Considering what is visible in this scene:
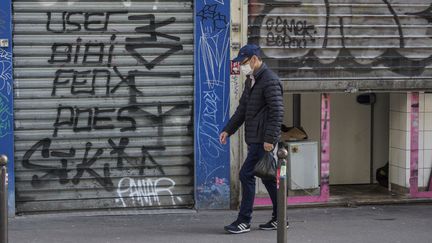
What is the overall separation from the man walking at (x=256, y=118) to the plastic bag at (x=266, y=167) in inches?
3.6

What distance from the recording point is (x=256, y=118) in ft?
24.7

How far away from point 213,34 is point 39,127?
7.80ft

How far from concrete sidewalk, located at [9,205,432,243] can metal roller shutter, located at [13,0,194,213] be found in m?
0.35

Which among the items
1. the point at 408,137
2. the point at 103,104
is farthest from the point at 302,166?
the point at 103,104

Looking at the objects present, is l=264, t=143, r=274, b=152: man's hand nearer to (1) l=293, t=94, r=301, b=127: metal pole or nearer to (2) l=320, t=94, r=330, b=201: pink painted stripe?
(2) l=320, t=94, r=330, b=201: pink painted stripe

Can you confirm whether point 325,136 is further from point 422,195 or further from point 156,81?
point 156,81

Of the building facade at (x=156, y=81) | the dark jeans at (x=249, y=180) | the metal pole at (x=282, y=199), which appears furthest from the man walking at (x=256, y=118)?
the building facade at (x=156, y=81)

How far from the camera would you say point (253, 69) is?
7.60 metres

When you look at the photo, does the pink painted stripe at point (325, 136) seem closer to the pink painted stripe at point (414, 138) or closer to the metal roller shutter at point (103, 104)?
the pink painted stripe at point (414, 138)

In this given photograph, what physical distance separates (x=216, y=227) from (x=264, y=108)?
1.49 metres

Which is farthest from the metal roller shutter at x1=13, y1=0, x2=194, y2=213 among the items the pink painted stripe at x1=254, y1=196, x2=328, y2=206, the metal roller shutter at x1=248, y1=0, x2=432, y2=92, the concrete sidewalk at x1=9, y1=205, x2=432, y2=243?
the metal roller shutter at x1=248, y1=0, x2=432, y2=92

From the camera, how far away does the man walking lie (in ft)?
24.1

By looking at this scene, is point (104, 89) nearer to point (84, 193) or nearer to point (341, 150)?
point (84, 193)

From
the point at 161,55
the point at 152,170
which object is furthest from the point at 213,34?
the point at 152,170
